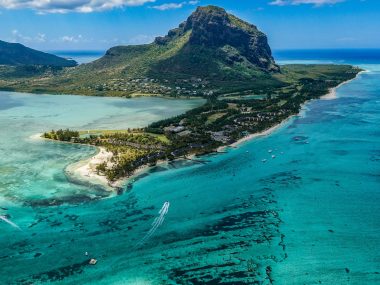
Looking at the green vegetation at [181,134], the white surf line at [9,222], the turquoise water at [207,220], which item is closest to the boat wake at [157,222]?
the turquoise water at [207,220]

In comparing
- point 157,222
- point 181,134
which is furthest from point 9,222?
point 181,134

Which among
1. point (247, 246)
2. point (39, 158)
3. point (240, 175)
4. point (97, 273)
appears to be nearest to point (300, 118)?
point (240, 175)

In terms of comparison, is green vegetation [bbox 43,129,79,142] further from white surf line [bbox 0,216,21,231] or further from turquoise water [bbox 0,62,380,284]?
white surf line [bbox 0,216,21,231]

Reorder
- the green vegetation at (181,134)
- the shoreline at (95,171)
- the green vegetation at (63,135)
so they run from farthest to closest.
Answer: the green vegetation at (63,135), the green vegetation at (181,134), the shoreline at (95,171)

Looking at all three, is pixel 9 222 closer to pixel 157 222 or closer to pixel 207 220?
pixel 157 222

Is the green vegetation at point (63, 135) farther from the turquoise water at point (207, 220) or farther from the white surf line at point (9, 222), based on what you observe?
the white surf line at point (9, 222)

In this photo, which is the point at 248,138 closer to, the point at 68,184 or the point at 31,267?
the point at 68,184

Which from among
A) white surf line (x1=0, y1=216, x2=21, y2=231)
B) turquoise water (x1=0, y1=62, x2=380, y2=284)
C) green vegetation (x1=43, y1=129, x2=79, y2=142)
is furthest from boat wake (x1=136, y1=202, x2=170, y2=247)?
green vegetation (x1=43, y1=129, x2=79, y2=142)
